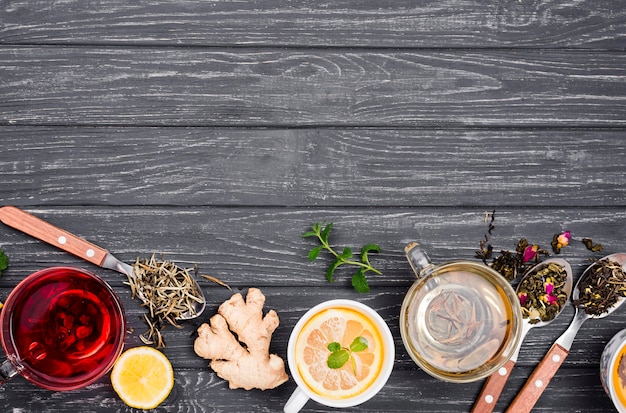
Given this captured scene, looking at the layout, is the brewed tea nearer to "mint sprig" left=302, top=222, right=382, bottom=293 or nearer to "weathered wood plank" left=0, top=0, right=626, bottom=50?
"mint sprig" left=302, top=222, right=382, bottom=293

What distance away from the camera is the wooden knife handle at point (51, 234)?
3.95 ft

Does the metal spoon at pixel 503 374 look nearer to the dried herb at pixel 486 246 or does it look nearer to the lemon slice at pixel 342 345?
the dried herb at pixel 486 246

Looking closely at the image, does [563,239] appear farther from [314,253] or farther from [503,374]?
[314,253]

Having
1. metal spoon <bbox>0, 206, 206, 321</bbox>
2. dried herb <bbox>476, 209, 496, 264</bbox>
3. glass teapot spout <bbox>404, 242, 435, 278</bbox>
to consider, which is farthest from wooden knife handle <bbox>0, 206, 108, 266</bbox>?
dried herb <bbox>476, 209, 496, 264</bbox>

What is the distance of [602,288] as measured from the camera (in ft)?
3.95

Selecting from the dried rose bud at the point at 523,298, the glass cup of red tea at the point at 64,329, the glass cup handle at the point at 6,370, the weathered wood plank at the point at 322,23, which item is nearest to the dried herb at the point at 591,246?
the dried rose bud at the point at 523,298

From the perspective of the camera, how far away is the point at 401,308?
118cm

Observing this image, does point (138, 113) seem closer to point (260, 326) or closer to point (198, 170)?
point (198, 170)

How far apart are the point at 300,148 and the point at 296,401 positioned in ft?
1.57

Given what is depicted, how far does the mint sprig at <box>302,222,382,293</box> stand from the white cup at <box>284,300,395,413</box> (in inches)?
2.6

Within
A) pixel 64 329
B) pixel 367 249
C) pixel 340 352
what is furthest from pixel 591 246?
pixel 64 329

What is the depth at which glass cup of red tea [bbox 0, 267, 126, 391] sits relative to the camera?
107 cm

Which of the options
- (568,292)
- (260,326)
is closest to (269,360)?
(260,326)

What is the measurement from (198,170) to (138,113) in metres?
0.16
